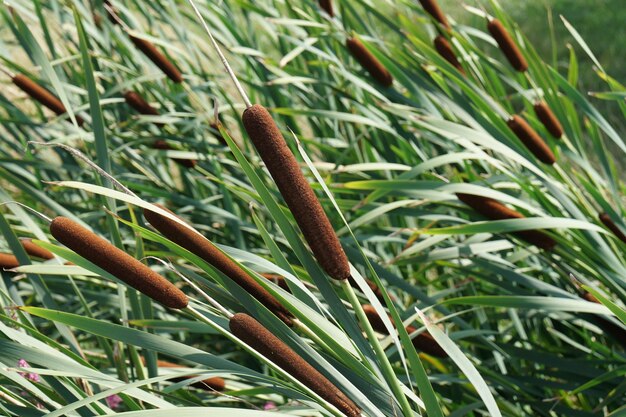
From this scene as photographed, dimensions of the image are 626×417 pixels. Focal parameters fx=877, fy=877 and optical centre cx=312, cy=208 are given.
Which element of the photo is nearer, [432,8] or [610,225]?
[610,225]

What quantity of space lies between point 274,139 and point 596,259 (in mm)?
724

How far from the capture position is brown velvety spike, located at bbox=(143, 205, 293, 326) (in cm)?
77

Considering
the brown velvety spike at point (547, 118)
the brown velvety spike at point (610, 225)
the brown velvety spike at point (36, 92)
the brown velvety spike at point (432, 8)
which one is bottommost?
the brown velvety spike at point (610, 225)

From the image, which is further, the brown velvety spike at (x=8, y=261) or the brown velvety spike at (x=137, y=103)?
the brown velvety spike at (x=137, y=103)

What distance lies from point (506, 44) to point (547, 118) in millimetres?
159

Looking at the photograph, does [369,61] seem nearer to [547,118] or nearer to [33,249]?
[547,118]

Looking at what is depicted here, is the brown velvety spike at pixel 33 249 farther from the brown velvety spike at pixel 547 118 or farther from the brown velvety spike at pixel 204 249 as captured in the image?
the brown velvety spike at pixel 547 118

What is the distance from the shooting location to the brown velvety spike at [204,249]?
30.3 inches

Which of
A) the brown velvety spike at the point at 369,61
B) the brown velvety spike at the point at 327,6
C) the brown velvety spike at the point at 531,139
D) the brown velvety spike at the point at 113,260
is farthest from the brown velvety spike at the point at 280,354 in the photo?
the brown velvety spike at the point at 327,6

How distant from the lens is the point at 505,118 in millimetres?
1479

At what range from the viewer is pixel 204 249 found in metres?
0.78

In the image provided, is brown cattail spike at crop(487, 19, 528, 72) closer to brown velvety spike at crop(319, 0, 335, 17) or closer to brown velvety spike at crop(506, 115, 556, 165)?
brown velvety spike at crop(506, 115, 556, 165)

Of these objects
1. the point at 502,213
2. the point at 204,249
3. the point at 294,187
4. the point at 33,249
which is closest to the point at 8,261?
the point at 33,249

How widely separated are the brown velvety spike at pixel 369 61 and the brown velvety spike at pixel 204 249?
706mm
